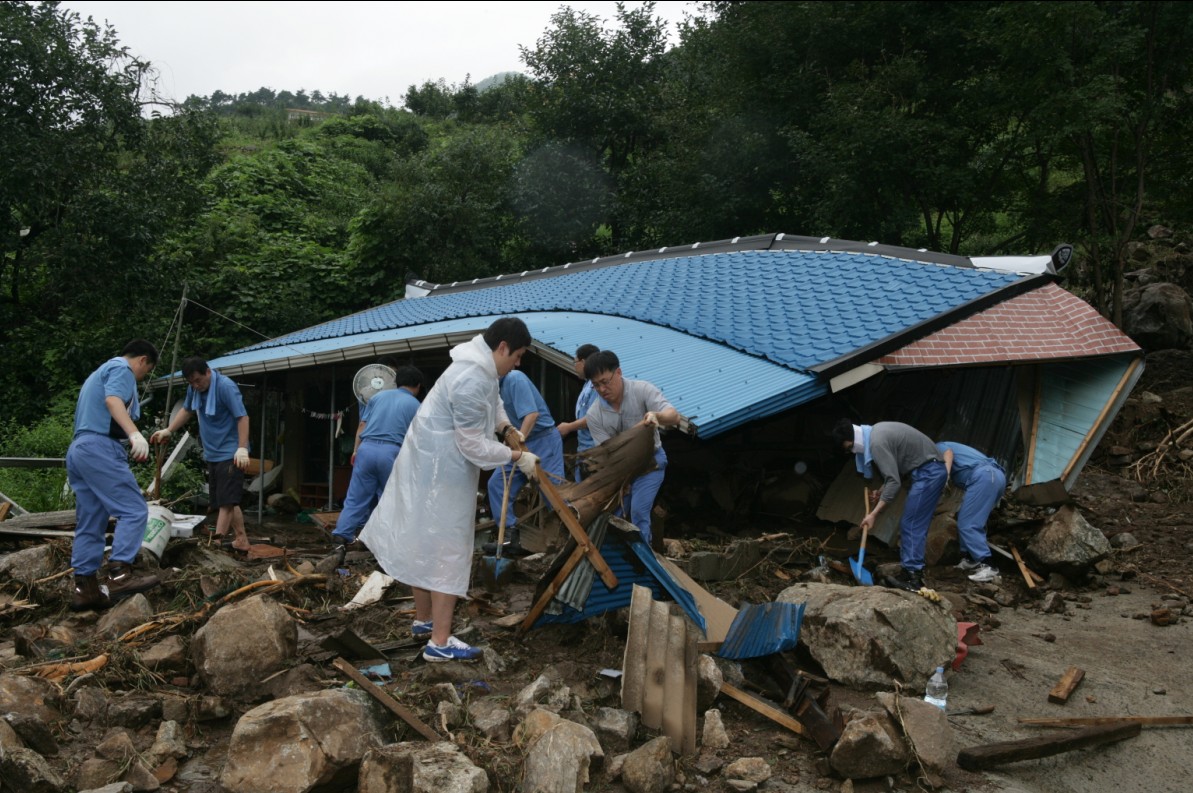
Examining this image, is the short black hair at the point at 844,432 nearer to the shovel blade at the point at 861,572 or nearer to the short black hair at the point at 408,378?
the shovel blade at the point at 861,572

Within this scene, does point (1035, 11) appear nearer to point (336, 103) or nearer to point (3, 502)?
point (3, 502)

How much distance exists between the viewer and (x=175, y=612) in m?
5.37

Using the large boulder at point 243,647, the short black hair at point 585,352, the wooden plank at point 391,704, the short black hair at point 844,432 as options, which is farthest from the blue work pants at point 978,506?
the large boulder at point 243,647

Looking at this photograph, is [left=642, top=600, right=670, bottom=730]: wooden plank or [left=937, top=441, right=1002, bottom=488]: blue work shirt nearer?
[left=642, top=600, right=670, bottom=730]: wooden plank

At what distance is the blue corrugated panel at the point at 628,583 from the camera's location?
482 cm

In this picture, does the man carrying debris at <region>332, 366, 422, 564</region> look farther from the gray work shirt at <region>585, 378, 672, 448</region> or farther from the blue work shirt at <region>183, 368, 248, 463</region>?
the gray work shirt at <region>585, 378, 672, 448</region>

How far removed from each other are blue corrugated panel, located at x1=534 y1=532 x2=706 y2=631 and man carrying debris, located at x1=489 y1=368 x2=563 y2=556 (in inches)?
70.4

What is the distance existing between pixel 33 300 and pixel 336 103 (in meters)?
43.9

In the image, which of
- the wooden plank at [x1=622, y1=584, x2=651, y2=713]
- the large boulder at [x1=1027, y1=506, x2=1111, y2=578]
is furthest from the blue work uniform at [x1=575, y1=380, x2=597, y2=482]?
the large boulder at [x1=1027, y1=506, x2=1111, y2=578]

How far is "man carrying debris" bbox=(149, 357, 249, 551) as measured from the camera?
741 centimetres

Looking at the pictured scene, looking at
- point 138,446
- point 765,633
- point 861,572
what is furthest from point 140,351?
point 861,572

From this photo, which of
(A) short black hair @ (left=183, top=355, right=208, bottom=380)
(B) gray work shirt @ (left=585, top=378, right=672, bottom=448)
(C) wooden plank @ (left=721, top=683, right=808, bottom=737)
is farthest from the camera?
(A) short black hair @ (left=183, top=355, right=208, bottom=380)

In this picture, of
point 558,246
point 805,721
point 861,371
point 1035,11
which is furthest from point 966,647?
point 558,246

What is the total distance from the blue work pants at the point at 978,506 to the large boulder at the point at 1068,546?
44 centimetres
